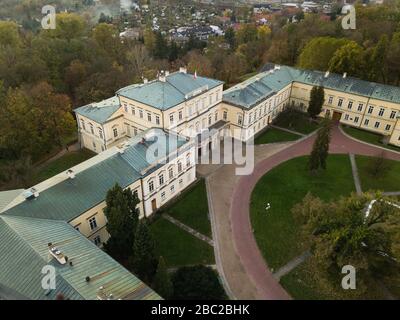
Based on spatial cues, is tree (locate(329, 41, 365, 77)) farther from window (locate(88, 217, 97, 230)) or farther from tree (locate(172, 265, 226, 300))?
window (locate(88, 217, 97, 230))

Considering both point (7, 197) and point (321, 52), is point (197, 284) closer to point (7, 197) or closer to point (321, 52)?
point (7, 197)

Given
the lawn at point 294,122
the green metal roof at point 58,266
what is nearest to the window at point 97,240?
the green metal roof at point 58,266

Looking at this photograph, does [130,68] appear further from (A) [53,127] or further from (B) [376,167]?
(B) [376,167]

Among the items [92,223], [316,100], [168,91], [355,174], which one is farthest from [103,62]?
[355,174]

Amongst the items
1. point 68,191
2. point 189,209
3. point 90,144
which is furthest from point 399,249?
point 90,144

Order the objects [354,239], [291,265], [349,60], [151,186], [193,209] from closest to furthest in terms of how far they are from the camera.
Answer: [354,239]
[291,265]
[151,186]
[193,209]
[349,60]
